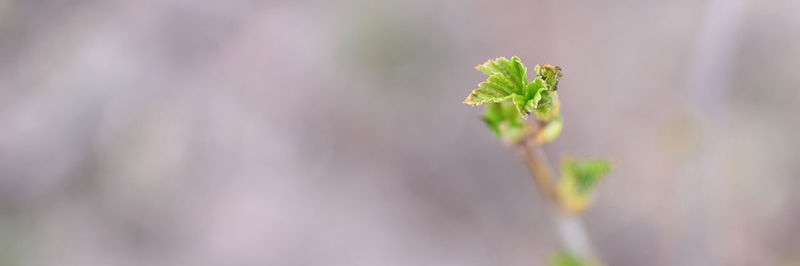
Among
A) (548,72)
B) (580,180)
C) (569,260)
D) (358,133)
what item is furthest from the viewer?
(358,133)

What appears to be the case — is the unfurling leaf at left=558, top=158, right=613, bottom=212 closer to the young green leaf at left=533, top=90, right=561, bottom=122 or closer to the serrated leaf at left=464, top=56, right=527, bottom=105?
the young green leaf at left=533, top=90, right=561, bottom=122

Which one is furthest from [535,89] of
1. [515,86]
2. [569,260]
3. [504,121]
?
[569,260]

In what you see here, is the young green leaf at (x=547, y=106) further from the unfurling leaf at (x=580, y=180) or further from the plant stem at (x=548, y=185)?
the unfurling leaf at (x=580, y=180)

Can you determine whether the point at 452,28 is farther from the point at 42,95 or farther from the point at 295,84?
the point at 42,95

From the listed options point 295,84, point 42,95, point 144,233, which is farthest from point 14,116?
point 295,84

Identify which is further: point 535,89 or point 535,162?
point 535,162

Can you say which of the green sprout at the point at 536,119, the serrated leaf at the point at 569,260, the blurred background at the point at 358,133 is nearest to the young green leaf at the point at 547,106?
the green sprout at the point at 536,119

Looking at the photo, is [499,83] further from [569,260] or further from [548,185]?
[569,260]
